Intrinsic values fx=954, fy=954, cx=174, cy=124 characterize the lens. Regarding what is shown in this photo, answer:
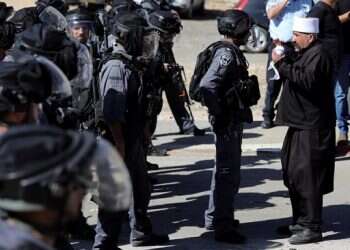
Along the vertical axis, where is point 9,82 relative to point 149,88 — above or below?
above

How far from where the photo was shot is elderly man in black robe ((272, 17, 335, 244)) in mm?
7098

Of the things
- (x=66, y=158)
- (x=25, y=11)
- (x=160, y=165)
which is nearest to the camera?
(x=66, y=158)

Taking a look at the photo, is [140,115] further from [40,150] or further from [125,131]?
[40,150]

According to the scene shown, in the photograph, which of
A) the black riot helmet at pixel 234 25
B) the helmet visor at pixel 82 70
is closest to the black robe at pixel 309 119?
the black riot helmet at pixel 234 25

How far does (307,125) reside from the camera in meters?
7.18

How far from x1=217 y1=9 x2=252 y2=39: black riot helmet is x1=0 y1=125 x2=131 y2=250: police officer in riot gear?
4478mm

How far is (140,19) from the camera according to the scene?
6.92 metres

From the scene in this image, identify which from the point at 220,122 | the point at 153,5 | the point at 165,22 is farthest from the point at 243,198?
the point at 153,5

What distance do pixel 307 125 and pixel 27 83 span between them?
2.91 metres

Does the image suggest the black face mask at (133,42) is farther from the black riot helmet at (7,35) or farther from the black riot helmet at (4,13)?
the black riot helmet at (4,13)

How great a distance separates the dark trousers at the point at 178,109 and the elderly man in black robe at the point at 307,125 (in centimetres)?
328

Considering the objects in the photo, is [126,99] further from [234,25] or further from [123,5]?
[123,5]

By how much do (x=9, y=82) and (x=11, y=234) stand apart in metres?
2.36

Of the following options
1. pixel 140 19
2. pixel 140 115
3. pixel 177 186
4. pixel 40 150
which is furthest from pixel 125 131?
pixel 40 150
